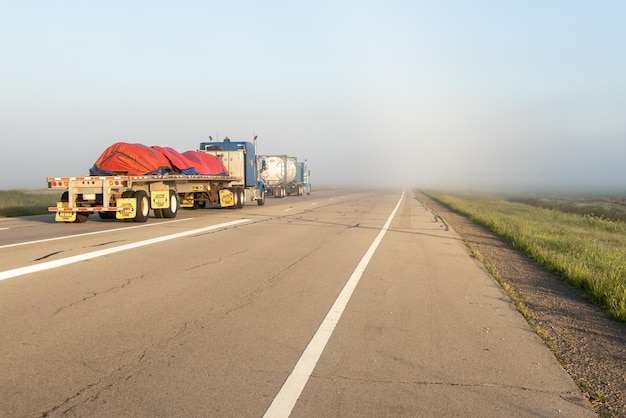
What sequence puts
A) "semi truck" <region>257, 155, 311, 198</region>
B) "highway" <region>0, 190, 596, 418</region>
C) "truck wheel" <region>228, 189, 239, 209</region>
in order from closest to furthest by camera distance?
"highway" <region>0, 190, 596, 418</region> → "truck wheel" <region>228, 189, 239, 209</region> → "semi truck" <region>257, 155, 311, 198</region>

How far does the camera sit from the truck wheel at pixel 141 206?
56.0 ft

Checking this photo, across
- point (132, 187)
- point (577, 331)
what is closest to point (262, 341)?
point (577, 331)

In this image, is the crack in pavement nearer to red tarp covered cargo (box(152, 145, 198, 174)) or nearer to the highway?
the highway

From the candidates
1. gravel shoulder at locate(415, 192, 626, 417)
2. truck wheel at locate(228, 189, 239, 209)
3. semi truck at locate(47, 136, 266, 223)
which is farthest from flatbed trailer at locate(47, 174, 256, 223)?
gravel shoulder at locate(415, 192, 626, 417)

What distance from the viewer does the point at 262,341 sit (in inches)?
195

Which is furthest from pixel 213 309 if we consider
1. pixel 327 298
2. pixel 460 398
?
pixel 460 398

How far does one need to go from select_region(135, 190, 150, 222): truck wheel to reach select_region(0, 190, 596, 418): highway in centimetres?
713

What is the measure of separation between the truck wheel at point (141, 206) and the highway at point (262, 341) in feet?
23.4

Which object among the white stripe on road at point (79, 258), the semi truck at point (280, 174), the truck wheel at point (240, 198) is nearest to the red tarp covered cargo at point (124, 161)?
the white stripe on road at point (79, 258)

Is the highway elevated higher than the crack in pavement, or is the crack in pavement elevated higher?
the crack in pavement

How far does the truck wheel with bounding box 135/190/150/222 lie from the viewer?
1706cm

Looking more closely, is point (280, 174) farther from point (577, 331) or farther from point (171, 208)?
point (577, 331)

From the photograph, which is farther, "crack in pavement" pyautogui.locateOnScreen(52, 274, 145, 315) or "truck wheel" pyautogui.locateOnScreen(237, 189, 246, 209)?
"truck wheel" pyautogui.locateOnScreen(237, 189, 246, 209)

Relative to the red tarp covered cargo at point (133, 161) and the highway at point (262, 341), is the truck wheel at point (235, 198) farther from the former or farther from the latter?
the highway at point (262, 341)
